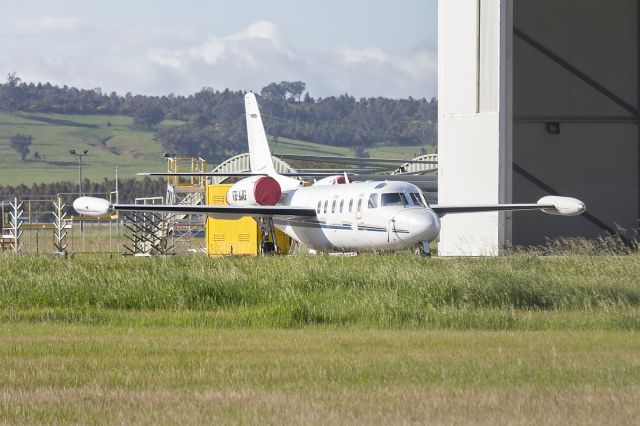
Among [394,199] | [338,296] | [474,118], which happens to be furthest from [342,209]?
[338,296]

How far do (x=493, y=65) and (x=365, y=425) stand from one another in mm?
23219

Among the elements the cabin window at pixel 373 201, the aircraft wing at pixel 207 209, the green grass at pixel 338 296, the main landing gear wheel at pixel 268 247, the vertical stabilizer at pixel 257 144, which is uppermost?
the vertical stabilizer at pixel 257 144

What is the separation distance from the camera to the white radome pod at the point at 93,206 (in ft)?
99.0

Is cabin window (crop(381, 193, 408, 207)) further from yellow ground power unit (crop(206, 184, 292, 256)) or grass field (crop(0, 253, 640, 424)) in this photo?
yellow ground power unit (crop(206, 184, 292, 256))

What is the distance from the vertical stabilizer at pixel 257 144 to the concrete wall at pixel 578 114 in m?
8.51

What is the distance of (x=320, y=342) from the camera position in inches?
515

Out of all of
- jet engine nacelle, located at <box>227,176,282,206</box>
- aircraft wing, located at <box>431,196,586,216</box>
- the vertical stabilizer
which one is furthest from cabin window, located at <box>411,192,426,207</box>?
the vertical stabilizer

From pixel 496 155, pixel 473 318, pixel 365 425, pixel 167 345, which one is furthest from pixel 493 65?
pixel 365 425

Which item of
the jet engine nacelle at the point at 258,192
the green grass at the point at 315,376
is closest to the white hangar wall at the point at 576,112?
the jet engine nacelle at the point at 258,192

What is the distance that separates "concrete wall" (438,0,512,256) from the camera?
30.6 metres

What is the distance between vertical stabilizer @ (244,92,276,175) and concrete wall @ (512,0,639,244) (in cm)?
851

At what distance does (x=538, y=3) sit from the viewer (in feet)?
118

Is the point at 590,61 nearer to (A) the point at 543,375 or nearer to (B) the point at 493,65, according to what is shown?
(B) the point at 493,65

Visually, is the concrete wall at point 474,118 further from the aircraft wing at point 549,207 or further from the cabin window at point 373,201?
the cabin window at point 373,201
